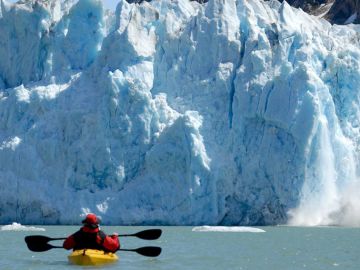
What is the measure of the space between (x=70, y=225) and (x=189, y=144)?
197 inches

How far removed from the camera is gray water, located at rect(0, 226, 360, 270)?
1656cm

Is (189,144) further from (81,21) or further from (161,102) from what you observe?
(81,21)

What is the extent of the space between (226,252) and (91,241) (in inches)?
164

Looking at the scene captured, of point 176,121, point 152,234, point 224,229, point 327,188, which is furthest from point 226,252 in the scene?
point 327,188

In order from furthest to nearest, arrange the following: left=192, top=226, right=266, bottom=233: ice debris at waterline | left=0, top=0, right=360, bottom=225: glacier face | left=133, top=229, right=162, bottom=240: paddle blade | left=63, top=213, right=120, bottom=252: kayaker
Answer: left=0, top=0, right=360, bottom=225: glacier face, left=192, top=226, right=266, bottom=233: ice debris at waterline, left=133, top=229, right=162, bottom=240: paddle blade, left=63, top=213, right=120, bottom=252: kayaker

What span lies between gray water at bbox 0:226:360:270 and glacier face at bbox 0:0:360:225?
368 cm

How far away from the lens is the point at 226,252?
65.0 feet

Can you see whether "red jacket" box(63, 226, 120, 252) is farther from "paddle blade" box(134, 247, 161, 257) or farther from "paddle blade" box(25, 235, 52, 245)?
"paddle blade" box(25, 235, 52, 245)

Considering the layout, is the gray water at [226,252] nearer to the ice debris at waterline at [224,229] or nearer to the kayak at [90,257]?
the kayak at [90,257]

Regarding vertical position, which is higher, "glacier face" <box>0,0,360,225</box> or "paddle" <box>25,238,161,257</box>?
"glacier face" <box>0,0,360,225</box>

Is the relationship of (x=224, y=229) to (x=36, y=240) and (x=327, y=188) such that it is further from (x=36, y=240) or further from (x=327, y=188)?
(x=36, y=240)

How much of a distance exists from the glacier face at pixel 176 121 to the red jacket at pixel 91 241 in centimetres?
1422

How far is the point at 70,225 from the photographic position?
103ft

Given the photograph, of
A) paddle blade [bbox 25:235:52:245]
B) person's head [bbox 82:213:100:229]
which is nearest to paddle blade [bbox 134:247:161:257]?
person's head [bbox 82:213:100:229]
